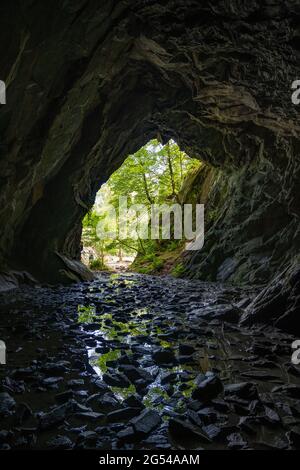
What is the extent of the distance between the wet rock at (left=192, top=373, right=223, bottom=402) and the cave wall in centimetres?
519

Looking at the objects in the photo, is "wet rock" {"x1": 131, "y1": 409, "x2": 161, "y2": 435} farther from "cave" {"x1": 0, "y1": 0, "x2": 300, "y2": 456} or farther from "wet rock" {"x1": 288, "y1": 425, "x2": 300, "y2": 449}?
"wet rock" {"x1": 288, "y1": 425, "x2": 300, "y2": 449}

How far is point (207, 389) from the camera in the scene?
9.27 feet

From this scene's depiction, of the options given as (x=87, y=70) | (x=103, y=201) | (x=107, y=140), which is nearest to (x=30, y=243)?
(x=107, y=140)

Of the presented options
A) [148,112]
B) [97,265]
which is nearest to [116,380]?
[148,112]

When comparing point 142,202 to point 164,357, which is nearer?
point 164,357

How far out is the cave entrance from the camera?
2219cm

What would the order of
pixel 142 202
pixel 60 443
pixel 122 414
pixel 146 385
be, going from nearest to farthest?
pixel 60 443 < pixel 122 414 < pixel 146 385 < pixel 142 202

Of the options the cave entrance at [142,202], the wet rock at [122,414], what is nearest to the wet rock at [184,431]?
the wet rock at [122,414]

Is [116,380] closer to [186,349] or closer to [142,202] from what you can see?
[186,349]

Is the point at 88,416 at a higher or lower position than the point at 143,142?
lower

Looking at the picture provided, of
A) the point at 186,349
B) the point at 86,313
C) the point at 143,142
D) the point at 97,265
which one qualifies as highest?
the point at 143,142

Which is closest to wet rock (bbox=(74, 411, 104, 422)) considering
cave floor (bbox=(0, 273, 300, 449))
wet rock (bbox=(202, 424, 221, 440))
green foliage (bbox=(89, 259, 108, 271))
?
cave floor (bbox=(0, 273, 300, 449))

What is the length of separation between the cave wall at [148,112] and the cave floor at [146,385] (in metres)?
4.49

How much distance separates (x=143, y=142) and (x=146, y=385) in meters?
14.2
